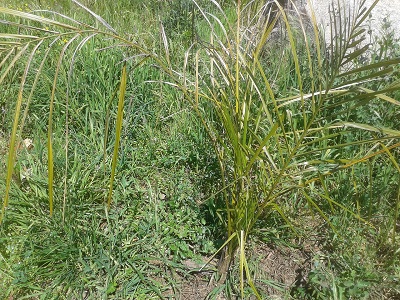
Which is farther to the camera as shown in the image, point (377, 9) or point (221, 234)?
point (377, 9)

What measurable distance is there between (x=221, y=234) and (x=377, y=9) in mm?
1992

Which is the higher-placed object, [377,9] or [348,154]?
[377,9]

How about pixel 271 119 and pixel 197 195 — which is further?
pixel 197 195

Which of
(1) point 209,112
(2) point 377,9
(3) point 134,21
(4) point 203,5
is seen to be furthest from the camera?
(4) point 203,5

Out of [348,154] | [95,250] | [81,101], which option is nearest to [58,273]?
[95,250]

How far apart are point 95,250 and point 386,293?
130cm

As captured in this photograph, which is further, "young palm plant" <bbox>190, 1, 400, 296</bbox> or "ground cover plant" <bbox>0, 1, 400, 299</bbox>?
"ground cover plant" <bbox>0, 1, 400, 299</bbox>

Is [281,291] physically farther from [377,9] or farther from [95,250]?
[377,9]

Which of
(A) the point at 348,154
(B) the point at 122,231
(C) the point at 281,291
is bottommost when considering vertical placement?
(C) the point at 281,291

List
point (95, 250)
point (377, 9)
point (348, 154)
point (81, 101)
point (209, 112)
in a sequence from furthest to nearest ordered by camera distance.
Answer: point (377, 9) → point (81, 101) → point (209, 112) → point (348, 154) → point (95, 250)

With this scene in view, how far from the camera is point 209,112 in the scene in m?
2.37

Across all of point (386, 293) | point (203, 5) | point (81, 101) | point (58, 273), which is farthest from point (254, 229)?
point (203, 5)

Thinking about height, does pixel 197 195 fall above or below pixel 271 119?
→ below

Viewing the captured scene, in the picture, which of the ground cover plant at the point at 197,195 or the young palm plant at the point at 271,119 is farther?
the ground cover plant at the point at 197,195
